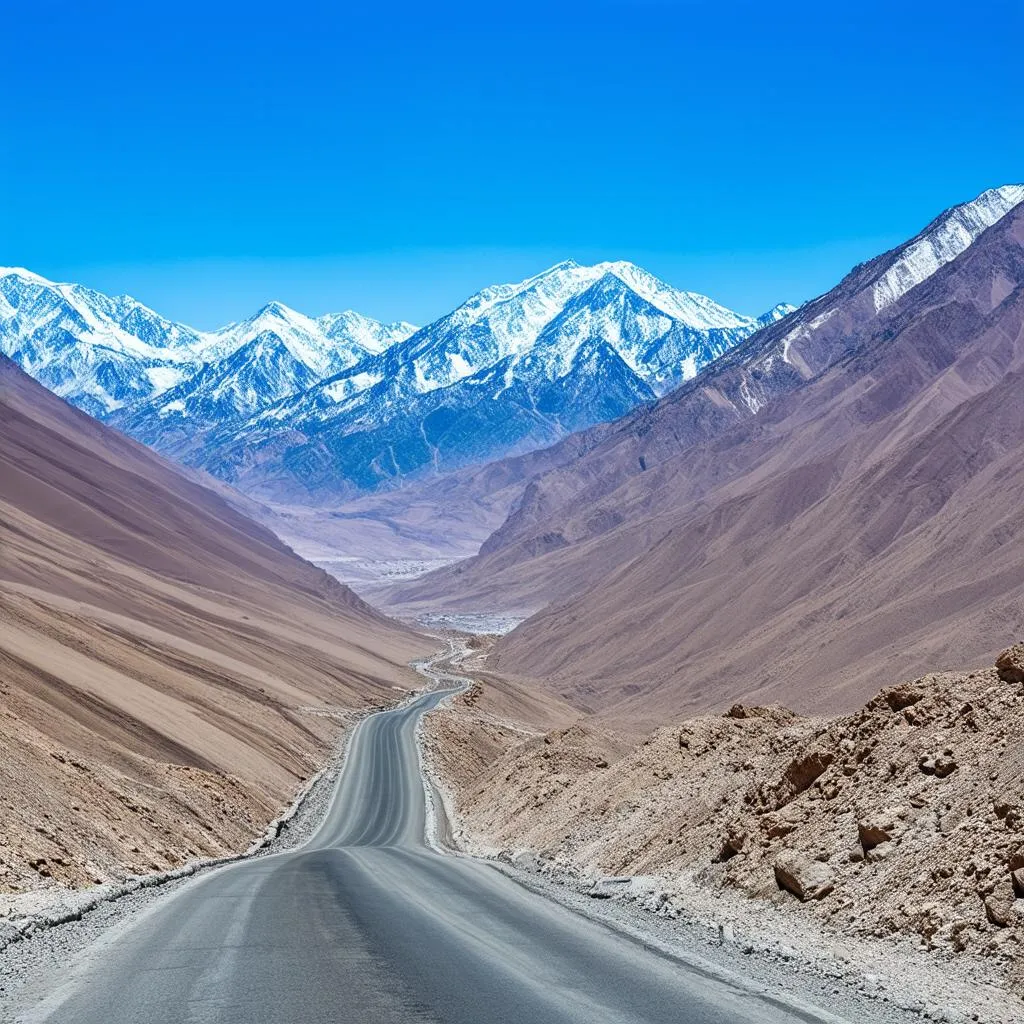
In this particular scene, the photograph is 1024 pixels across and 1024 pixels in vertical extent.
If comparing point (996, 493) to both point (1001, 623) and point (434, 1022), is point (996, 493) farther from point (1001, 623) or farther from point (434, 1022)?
point (434, 1022)

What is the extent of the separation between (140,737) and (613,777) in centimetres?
2000

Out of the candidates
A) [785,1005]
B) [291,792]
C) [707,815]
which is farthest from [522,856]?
[291,792]

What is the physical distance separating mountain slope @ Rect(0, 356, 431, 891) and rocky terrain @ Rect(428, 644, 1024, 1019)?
1014cm

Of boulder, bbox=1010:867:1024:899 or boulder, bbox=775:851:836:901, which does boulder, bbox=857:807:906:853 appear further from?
boulder, bbox=1010:867:1024:899

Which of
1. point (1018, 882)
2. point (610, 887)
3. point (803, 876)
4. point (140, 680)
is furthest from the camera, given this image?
point (140, 680)

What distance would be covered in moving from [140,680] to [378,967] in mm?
48175

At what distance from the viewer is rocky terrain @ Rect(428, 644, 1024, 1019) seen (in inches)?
556

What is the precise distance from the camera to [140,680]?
5875 cm

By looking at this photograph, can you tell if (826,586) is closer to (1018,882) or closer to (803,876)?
(803,876)

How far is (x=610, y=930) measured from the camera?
55.1ft

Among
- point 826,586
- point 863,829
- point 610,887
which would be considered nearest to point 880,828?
point 863,829

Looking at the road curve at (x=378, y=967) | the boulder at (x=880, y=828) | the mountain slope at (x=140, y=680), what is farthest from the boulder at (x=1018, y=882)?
the mountain slope at (x=140, y=680)

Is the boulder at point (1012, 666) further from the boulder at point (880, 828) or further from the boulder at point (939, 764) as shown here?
the boulder at point (880, 828)

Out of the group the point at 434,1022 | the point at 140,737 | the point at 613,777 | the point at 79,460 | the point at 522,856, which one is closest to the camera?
the point at 434,1022
